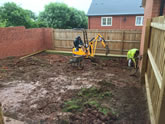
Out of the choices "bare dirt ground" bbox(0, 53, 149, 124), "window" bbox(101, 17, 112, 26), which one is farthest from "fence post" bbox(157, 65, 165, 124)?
"window" bbox(101, 17, 112, 26)

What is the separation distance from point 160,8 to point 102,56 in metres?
5.26

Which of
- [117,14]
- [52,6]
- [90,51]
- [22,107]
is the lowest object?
[22,107]

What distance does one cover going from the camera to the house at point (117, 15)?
17.7 meters

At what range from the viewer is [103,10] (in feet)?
62.1

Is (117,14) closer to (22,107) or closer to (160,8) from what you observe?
(160,8)

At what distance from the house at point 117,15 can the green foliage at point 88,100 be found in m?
15.6

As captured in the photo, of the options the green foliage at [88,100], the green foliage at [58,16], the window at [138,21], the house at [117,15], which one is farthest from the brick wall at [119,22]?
the green foliage at [88,100]

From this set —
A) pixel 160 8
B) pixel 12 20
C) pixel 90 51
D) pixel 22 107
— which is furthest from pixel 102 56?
→ pixel 12 20

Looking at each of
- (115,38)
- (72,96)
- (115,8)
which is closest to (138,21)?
(115,8)

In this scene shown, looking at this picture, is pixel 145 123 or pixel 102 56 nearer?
pixel 145 123

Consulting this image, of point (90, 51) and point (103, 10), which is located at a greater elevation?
point (103, 10)

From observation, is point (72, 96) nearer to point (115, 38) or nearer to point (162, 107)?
point (162, 107)

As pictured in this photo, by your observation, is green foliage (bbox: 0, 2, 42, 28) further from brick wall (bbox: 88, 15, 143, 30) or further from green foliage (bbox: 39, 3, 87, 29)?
brick wall (bbox: 88, 15, 143, 30)

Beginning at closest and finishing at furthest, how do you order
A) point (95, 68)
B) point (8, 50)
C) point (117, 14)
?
point (95, 68), point (8, 50), point (117, 14)
